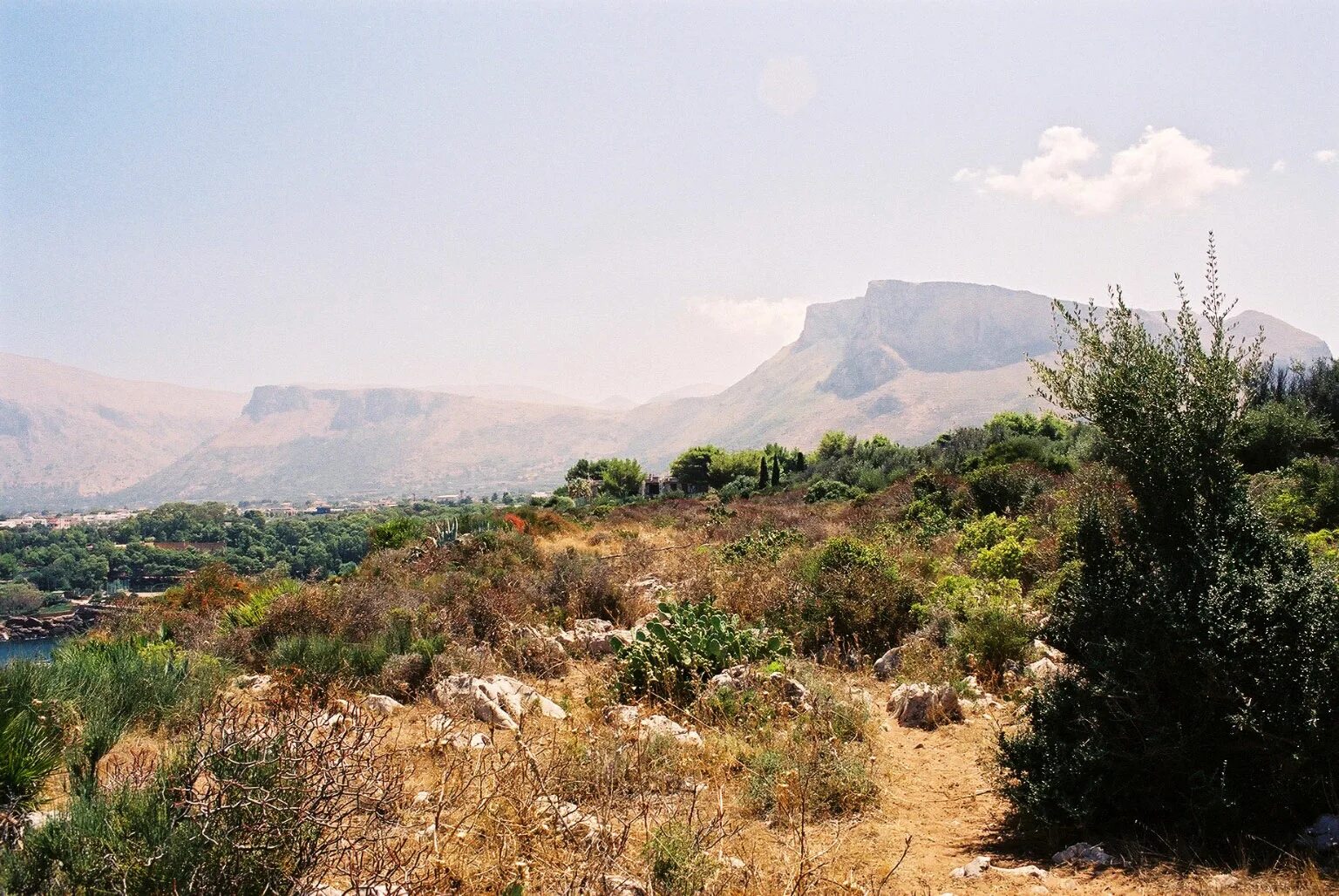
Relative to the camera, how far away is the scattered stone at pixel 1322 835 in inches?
156

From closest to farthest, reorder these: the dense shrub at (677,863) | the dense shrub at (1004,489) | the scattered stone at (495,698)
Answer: the dense shrub at (677,863) → the scattered stone at (495,698) → the dense shrub at (1004,489)

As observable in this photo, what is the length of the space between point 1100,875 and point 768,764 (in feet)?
7.41

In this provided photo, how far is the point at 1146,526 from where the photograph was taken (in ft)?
17.9

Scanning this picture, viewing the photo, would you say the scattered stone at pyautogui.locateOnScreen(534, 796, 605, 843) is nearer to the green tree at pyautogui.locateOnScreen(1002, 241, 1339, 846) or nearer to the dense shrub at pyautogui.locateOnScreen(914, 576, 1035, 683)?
the green tree at pyautogui.locateOnScreen(1002, 241, 1339, 846)

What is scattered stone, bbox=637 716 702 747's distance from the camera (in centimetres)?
624

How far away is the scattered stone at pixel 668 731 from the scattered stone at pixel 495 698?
1.09m

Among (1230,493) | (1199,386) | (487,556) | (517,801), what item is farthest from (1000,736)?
(487,556)

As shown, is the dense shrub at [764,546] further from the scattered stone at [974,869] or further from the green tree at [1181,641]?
the scattered stone at [974,869]

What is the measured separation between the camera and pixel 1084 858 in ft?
14.8

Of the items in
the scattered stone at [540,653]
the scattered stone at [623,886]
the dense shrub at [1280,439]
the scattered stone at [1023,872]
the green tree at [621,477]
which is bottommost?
the green tree at [621,477]

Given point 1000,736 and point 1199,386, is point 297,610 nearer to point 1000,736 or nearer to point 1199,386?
point 1000,736

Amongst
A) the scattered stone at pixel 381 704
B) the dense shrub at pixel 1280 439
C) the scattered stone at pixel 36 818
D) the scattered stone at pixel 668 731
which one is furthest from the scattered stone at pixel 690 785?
the dense shrub at pixel 1280 439

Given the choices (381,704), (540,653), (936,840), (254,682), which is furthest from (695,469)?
(936,840)

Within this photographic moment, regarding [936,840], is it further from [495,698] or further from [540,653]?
[540,653]
